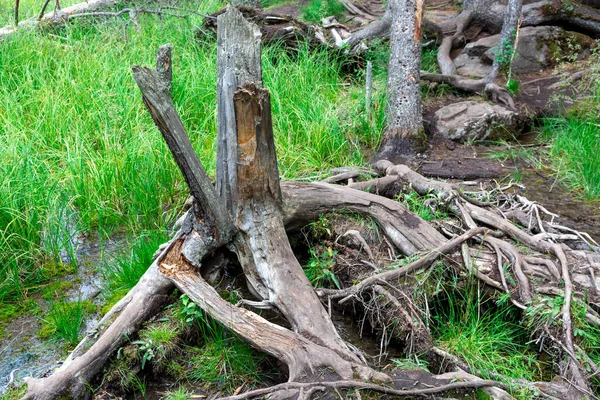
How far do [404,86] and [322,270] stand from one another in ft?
9.18

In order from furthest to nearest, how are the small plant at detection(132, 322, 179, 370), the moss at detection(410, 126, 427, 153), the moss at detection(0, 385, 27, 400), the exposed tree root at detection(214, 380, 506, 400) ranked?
the moss at detection(410, 126, 427, 153)
the small plant at detection(132, 322, 179, 370)
the moss at detection(0, 385, 27, 400)
the exposed tree root at detection(214, 380, 506, 400)

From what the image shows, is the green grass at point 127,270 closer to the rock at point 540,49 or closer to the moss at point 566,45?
the rock at point 540,49

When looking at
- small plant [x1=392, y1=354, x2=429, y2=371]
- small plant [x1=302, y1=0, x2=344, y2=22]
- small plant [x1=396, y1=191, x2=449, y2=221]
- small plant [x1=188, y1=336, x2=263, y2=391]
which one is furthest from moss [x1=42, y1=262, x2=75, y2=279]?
small plant [x1=302, y1=0, x2=344, y2=22]

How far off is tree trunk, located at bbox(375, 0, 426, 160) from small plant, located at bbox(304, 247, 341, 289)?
2.08 m

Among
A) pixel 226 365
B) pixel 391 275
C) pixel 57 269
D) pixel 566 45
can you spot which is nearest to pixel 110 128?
pixel 57 269

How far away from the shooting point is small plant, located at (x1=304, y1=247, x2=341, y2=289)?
4.35 meters

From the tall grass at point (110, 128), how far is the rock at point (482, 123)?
853 mm

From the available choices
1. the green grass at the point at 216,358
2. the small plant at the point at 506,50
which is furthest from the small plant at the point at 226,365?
the small plant at the point at 506,50

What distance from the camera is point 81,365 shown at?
11.3 feet

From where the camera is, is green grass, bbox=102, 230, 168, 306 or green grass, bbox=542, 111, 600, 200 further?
green grass, bbox=542, 111, 600, 200

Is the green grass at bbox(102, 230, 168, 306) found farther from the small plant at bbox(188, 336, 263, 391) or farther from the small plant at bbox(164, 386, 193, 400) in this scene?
the small plant at bbox(164, 386, 193, 400)

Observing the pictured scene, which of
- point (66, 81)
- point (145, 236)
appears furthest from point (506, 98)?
point (66, 81)

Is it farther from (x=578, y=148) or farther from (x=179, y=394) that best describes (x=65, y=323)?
(x=578, y=148)

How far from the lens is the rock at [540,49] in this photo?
819cm
